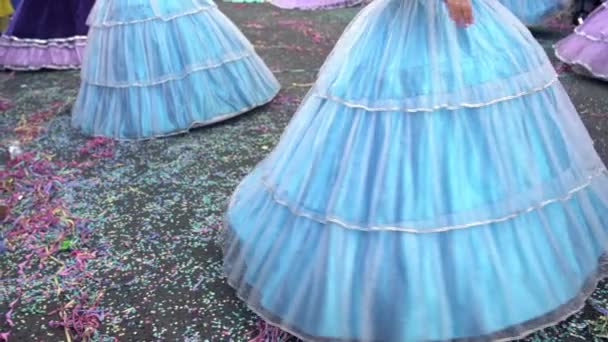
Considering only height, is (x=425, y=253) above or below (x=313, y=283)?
above

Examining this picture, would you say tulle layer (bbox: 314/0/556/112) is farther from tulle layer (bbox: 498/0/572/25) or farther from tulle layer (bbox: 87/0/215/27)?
tulle layer (bbox: 498/0/572/25)

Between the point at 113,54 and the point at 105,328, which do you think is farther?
the point at 113,54

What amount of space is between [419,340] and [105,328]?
2.98 feet

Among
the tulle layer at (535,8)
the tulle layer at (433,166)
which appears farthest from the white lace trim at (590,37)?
the tulle layer at (433,166)

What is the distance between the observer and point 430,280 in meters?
1.51

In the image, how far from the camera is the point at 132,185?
9.05 ft

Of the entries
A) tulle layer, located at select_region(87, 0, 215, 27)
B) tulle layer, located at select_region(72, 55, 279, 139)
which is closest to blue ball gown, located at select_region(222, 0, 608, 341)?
tulle layer, located at select_region(72, 55, 279, 139)

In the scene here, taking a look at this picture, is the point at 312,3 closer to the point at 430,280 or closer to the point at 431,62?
the point at 431,62

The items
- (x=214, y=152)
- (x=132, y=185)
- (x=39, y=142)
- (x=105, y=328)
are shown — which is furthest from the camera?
(x=39, y=142)

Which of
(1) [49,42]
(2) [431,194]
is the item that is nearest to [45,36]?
(1) [49,42]

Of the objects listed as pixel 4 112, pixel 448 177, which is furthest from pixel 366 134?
pixel 4 112

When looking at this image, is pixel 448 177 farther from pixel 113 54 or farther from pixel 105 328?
pixel 113 54

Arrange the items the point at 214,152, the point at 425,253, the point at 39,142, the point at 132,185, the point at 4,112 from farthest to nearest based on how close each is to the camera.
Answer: the point at 4,112, the point at 39,142, the point at 214,152, the point at 132,185, the point at 425,253

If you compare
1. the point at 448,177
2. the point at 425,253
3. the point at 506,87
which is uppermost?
the point at 506,87
